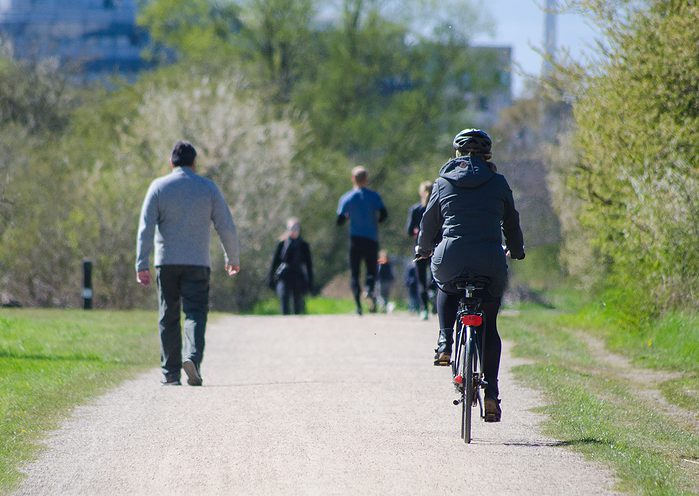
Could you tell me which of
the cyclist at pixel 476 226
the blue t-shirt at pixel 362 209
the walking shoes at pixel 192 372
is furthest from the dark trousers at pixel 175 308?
the blue t-shirt at pixel 362 209

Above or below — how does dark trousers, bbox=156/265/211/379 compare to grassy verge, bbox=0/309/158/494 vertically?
above

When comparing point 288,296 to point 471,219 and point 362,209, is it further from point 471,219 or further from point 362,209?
point 471,219

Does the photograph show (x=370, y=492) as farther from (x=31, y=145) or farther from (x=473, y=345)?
(x=31, y=145)

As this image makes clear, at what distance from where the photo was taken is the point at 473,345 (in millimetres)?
8461

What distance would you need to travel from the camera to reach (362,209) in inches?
746

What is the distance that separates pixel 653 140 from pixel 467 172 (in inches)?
310

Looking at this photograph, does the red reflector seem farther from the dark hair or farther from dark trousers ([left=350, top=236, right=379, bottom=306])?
dark trousers ([left=350, top=236, right=379, bottom=306])

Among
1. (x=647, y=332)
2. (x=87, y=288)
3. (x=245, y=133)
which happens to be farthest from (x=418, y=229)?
(x=245, y=133)

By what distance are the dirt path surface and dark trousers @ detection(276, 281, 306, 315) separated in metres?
11.2

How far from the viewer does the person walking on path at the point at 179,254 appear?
11.7 meters

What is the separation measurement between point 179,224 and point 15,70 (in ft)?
123

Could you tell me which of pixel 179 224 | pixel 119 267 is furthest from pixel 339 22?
pixel 179 224

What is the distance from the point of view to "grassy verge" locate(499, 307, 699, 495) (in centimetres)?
744

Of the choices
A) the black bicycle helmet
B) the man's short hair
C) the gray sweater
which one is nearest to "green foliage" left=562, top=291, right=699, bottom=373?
the man's short hair
